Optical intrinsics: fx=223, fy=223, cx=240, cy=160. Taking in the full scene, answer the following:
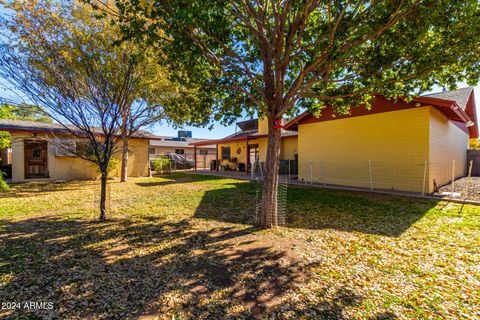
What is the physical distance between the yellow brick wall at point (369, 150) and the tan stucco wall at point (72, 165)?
9.16m

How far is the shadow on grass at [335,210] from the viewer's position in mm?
4922

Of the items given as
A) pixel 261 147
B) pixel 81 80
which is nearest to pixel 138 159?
pixel 261 147

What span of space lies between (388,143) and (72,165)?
16238 millimetres

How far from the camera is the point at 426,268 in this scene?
3.09m

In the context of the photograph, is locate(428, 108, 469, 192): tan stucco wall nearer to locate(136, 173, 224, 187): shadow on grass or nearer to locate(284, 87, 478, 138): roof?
locate(284, 87, 478, 138): roof

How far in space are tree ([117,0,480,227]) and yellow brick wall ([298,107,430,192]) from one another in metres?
3.85

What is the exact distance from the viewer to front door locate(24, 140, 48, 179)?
1191 cm

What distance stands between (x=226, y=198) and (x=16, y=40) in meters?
7.89

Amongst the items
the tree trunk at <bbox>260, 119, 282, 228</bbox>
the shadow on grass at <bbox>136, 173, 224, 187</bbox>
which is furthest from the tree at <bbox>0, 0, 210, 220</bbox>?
the shadow on grass at <bbox>136, 173, 224, 187</bbox>

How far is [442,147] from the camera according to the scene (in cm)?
922

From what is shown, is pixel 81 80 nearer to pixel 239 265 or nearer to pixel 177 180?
pixel 239 265

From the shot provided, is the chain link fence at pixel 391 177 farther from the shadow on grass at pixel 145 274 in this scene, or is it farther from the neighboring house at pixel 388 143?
the shadow on grass at pixel 145 274

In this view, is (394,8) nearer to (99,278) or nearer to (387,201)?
(387,201)

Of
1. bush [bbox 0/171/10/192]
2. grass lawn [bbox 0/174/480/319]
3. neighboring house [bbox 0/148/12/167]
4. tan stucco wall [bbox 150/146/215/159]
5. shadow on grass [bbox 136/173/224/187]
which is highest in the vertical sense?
tan stucco wall [bbox 150/146/215/159]
